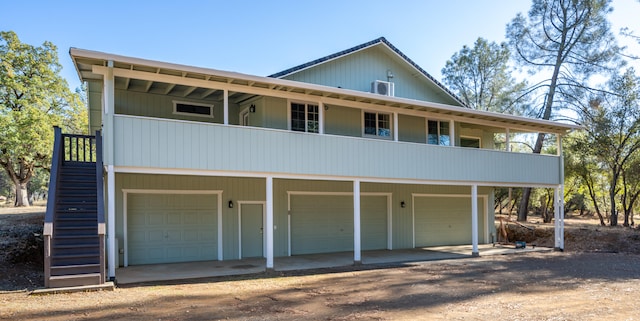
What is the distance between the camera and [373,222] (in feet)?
52.0

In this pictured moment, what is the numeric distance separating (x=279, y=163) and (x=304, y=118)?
8.32ft

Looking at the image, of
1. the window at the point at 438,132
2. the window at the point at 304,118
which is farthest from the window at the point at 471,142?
the window at the point at 304,118

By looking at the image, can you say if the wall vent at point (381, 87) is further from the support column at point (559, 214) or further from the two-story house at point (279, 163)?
the support column at point (559, 214)

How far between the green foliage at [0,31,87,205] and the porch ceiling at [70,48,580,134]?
701 inches

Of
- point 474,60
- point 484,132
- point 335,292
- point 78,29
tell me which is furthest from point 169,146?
point 474,60

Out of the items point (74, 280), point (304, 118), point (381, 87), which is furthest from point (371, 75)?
point (74, 280)

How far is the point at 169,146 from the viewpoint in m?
9.92

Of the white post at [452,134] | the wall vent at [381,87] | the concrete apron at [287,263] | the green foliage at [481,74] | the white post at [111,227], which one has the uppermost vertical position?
the green foliage at [481,74]

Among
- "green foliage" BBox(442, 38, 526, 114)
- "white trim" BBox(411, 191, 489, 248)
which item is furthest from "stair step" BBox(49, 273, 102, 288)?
"green foliage" BBox(442, 38, 526, 114)

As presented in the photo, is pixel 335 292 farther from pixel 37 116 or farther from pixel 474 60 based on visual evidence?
pixel 474 60

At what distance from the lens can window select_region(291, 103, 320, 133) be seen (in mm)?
13289

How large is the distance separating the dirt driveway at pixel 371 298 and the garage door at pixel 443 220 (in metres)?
5.28

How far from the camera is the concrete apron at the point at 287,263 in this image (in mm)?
10262

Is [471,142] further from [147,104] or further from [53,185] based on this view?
[53,185]
